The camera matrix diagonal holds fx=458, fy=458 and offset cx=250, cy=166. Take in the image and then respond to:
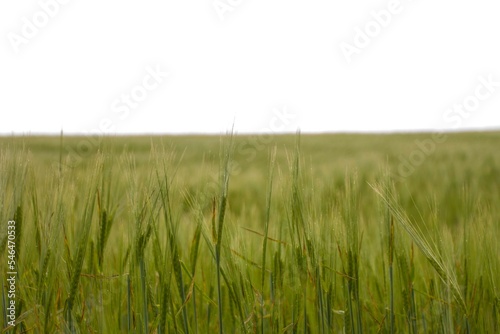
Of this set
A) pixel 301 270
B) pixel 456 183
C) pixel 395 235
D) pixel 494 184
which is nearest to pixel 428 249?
pixel 395 235

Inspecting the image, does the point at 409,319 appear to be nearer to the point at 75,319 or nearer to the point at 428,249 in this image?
the point at 428,249

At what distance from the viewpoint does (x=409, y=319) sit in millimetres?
1052

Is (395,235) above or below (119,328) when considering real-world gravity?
above

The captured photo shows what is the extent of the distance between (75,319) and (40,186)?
361 millimetres

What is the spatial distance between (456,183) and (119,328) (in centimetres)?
388

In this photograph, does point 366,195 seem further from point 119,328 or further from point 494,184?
point 119,328

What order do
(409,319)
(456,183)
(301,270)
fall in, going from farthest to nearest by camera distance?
(456,183) → (409,319) → (301,270)

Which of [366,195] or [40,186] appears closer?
[40,186]

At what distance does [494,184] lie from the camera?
443 cm

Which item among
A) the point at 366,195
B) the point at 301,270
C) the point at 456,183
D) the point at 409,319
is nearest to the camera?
the point at 301,270

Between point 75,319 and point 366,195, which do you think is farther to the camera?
point 366,195

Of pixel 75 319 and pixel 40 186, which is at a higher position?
pixel 40 186

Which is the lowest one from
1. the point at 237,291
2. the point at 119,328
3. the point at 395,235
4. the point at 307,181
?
the point at 119,328

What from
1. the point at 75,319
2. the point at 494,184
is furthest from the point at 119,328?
the point at 494,184
